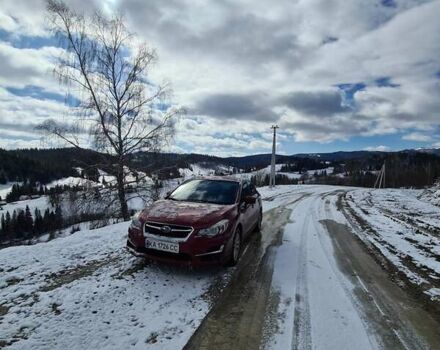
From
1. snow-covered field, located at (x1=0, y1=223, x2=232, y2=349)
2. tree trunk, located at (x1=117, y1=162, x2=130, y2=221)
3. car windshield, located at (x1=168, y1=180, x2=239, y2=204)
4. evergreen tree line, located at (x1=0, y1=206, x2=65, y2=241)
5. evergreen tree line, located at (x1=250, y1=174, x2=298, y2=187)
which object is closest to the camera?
snow-covered field, located at (x1=0, y1=223, x2=232, y2=349)

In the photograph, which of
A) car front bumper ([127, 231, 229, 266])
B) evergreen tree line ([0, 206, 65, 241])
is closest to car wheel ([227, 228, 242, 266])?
car front bumper ([127, 231, 229, 266])

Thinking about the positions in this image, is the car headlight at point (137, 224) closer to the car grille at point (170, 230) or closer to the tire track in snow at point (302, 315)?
the car grille at point (170, 230)

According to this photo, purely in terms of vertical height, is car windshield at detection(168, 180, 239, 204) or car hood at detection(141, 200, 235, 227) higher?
car windshield at detection(168, 180, 239, 204)

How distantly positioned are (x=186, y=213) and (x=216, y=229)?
586 mm

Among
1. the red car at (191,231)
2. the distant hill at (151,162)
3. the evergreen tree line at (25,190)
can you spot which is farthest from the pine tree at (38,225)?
the red car at (191,231)

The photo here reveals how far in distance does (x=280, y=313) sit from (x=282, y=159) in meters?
179

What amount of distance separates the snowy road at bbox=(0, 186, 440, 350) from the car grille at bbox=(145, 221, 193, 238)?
26.8 inches

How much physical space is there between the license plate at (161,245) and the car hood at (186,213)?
0.33m

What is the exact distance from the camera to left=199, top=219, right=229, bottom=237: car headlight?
16.9 feet

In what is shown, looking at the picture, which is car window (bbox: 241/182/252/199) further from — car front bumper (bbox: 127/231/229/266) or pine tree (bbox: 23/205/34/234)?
pine tree (bbox: 23/205/34/234)

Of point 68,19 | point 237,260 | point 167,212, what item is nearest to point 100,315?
point 167,212

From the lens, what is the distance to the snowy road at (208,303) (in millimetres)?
3488

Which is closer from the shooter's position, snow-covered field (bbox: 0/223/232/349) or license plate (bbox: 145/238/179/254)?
snow-covered field (bbox: 0/223/232/349)

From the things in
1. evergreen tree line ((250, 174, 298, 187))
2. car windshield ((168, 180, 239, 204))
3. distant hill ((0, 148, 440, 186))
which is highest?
distant hill ((0, 148, 440, 186))
